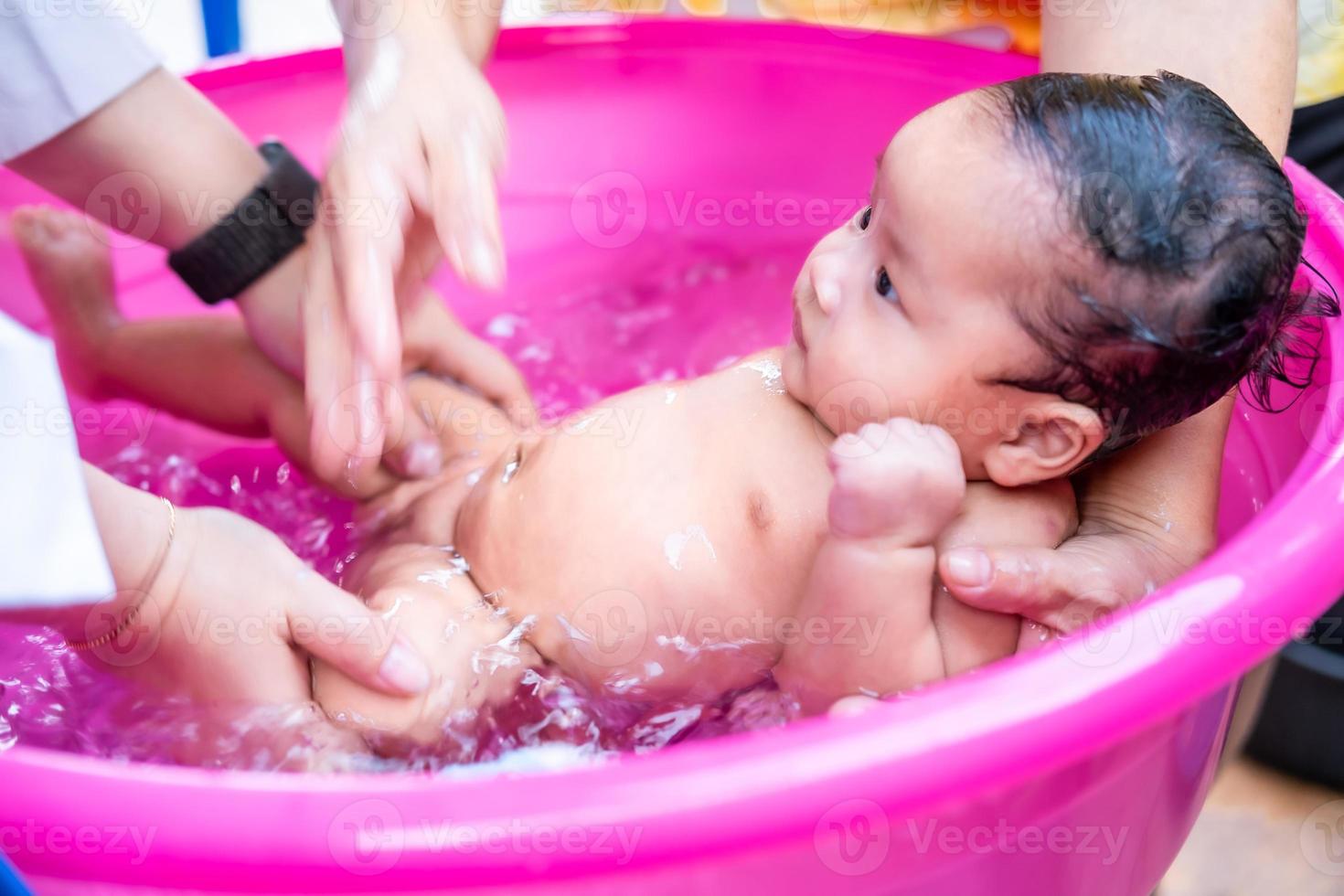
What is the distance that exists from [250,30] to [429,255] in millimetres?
1352

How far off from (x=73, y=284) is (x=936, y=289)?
0.77m

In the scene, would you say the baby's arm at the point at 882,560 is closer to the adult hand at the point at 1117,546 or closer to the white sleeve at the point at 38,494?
the adult hand at the point at 1117,546

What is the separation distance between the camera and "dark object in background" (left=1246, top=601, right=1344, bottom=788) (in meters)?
1.13

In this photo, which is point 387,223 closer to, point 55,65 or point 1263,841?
point 55,65

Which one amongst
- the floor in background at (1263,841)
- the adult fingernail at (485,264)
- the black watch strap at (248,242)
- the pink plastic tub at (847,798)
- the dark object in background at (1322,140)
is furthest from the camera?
the dark object in background at (1322,140)

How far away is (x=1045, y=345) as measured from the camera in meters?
0.67

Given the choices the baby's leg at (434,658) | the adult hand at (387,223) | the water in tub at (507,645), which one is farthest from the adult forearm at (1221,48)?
the baby's leg at (434,658)

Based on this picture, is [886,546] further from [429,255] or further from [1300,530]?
[429,255]

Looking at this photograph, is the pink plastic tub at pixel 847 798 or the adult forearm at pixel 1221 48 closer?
the pink plastic tub at pixel 847 798

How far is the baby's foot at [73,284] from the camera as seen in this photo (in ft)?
3.43

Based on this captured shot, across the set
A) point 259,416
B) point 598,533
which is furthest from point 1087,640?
point 259,416

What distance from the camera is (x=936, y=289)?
2.23 feet

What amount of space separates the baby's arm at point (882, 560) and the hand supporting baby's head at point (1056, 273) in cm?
5

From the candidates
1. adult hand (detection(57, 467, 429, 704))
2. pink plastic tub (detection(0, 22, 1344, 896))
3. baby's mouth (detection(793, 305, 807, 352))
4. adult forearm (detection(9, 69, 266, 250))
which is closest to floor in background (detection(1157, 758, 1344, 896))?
pink plastic tub (detection(0, 22, 1344, 896))
